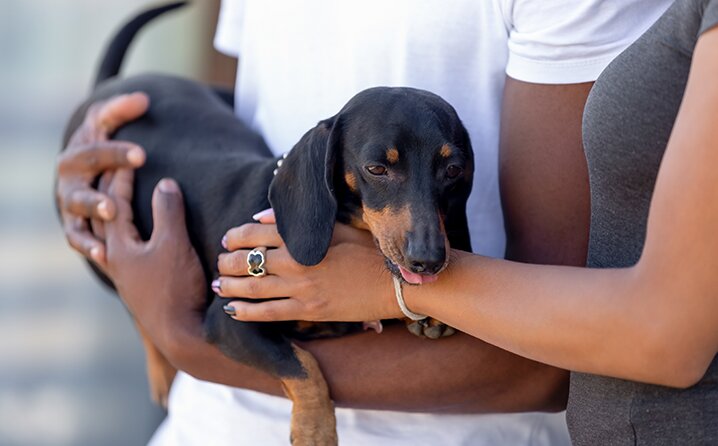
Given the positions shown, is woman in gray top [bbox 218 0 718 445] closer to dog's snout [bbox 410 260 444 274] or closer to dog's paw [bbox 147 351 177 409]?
dog's snout [bbox 410 260 444 274]

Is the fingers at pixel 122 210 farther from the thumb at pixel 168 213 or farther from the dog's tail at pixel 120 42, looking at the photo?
the dog's tail at pixel 120 42

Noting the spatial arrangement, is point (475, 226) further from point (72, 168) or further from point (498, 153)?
point (72, 168)

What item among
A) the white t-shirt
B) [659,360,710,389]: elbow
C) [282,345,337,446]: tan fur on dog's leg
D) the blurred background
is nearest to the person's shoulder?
the white t-shirt

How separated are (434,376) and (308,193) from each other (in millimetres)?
385

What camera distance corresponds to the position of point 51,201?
358 cm

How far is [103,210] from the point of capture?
205 cm

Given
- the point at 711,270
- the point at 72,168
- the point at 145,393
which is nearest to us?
the point at 711,270

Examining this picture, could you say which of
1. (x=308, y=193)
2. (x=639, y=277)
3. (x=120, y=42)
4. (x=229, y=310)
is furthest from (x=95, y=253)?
(x=639, y=277)

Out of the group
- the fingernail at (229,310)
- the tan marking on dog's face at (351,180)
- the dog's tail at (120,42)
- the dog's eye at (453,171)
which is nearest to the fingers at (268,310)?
the fingernail at (229,310)

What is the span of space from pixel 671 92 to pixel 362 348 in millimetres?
721

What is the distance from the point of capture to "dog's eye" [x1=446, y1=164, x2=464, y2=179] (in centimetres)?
167

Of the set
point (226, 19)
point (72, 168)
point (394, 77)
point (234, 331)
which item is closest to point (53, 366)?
point (72, 168)

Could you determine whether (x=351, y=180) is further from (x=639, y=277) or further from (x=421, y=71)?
(x=639, y=277)

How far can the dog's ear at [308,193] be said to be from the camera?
1.64 m
